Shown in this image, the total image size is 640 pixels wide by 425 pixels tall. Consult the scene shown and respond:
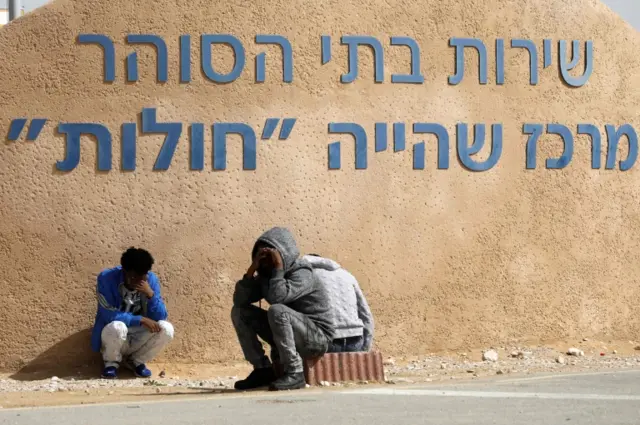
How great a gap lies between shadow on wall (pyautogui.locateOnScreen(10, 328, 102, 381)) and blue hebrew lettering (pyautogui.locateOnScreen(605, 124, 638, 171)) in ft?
16.6

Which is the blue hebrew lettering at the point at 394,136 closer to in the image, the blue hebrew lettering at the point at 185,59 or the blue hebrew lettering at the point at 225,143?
the blue hebrew lettering at the point at 225,143

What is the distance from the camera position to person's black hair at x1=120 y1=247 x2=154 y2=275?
1048 cm

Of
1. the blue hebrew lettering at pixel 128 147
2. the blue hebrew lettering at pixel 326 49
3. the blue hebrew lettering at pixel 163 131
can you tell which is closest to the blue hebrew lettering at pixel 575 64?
the blue hebrew lettering at pixel 326 49

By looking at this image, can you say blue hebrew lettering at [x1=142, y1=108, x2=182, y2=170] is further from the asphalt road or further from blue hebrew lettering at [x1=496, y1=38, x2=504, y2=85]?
the asphalt road

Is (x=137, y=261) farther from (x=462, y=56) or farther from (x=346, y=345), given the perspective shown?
(x=462, y=56)

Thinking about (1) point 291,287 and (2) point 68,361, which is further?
(2) point 68,361

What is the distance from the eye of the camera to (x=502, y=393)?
7922 millimetres

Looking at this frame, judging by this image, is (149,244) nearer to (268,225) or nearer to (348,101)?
(268,225)

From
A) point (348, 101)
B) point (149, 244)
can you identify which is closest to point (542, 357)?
point (348, 101)

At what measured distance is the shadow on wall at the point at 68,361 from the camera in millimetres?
10891

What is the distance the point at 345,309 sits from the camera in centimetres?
922

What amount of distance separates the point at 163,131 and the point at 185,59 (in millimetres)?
642

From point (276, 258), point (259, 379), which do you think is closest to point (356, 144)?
point (276, 258)

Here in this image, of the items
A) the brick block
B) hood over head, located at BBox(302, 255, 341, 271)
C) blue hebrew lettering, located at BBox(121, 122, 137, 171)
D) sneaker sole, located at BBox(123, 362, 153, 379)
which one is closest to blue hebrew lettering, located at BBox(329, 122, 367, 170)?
blue hebrew lettering, located at BBox(121, 122, 137, 171)
